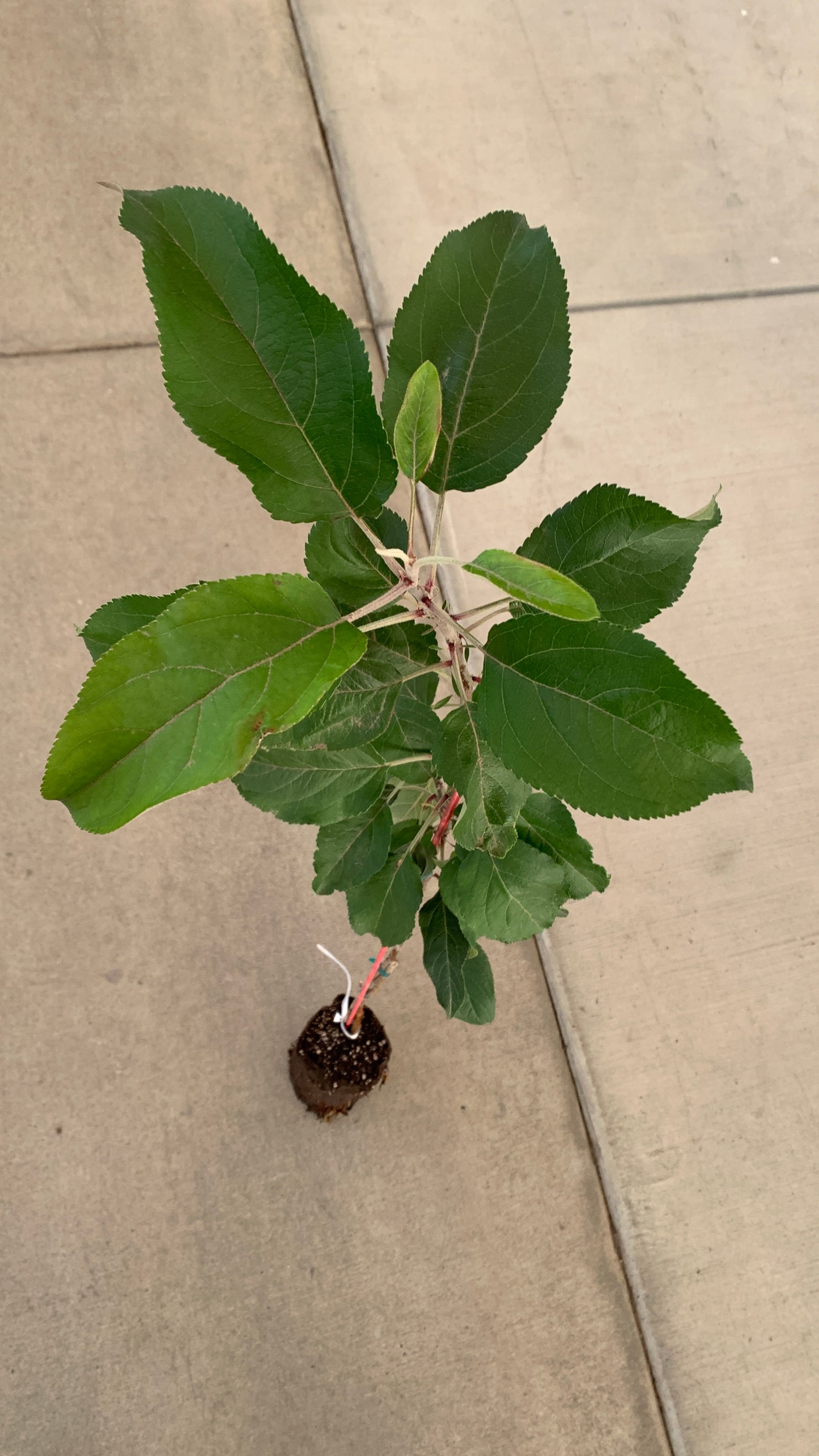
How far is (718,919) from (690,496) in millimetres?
963

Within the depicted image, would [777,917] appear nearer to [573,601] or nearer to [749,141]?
[573,601]

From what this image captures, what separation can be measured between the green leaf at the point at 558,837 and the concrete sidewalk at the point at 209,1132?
928 mm

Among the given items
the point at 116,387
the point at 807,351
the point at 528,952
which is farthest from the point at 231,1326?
the point at 807,351

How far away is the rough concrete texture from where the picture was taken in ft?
6.21

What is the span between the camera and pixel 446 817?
3.85ft

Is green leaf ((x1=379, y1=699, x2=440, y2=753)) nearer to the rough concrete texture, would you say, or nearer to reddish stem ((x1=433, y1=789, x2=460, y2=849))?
reddish stem ((x1=433, y1=789, x2=460, y2=849))

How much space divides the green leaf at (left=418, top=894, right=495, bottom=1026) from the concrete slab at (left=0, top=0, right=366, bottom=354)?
61.6 inches

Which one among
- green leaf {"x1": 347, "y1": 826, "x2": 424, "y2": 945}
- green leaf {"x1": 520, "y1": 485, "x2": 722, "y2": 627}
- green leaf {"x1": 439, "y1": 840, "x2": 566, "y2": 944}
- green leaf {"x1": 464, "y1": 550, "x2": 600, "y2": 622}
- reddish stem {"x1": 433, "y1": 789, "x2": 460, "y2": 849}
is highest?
green leaf {"x1": 464, "y1": 550, "x2": 600, "y2": 622}

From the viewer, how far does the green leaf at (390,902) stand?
120cm

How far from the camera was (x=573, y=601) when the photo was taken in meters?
0.56

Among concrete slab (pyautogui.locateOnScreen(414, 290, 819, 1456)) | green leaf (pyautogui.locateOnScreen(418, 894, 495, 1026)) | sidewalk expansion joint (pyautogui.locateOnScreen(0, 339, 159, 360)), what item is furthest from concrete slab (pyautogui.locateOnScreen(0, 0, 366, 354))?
green leaf (pyautogui.locateOnScreen(418, 894, 495, 1026))

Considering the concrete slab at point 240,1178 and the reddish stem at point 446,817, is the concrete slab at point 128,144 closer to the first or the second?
the concrete slab at point 240,1178

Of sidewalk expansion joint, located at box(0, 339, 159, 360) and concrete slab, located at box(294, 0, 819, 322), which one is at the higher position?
concrete slab, located at box(294, 0, 819, 322)

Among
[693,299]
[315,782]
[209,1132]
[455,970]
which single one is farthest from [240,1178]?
[693,299]
